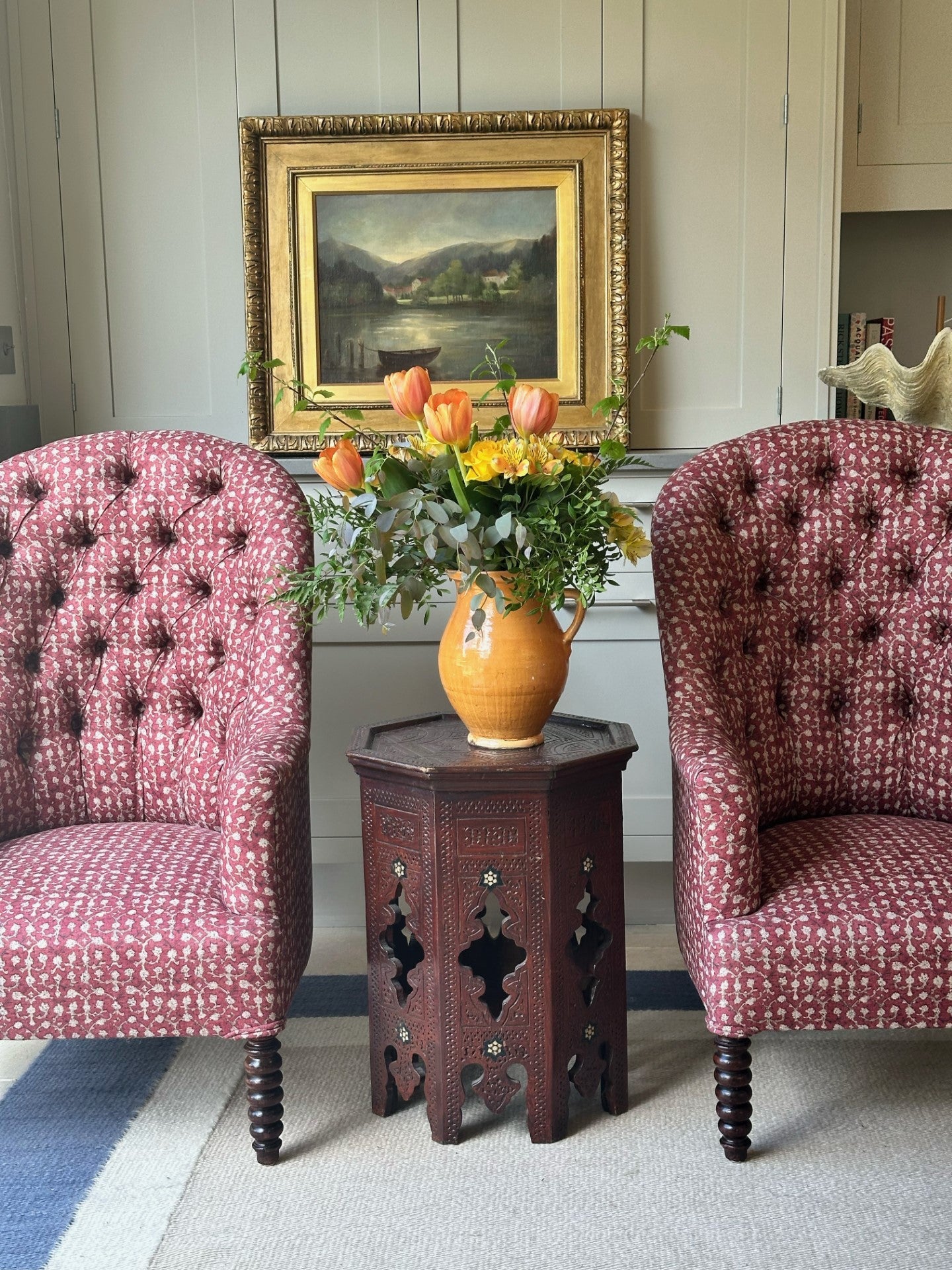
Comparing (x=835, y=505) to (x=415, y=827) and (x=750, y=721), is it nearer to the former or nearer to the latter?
(x=750, y=721)

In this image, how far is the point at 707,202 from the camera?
105 inches

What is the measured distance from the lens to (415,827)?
1762 mm

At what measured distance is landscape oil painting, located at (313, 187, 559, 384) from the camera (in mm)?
2668

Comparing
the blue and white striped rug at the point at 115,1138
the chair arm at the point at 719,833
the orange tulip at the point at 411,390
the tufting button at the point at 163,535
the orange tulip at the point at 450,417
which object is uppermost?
the orange tulip at the point at 411,390

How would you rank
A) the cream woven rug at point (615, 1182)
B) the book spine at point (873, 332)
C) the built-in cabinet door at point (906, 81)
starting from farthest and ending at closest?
the book spine at point (873, 332) < the built-in cabinet door at point (906, 81) < the cream woven rug at point (615, 1182)

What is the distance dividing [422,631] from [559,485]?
1.02m

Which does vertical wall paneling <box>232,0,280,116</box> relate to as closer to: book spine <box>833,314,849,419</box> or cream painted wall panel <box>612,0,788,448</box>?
cream painted wall panel <box>612,0,788,448</box>

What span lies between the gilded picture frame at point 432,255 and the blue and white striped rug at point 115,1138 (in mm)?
1316

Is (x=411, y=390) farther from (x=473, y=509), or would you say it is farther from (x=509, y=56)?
(x=509, y=56)

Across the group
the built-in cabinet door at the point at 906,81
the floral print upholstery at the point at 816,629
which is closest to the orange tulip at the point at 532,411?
the floral print upholstery at the point at 816,629

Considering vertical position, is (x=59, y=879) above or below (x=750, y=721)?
below

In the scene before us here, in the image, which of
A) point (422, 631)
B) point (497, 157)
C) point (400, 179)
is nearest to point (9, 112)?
point (400, 179)

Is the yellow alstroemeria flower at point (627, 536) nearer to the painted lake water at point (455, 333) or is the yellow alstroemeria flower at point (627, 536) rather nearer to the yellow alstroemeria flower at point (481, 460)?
the yellow alstroemeria flower at point (481, 460)

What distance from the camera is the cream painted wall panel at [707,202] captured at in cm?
263
